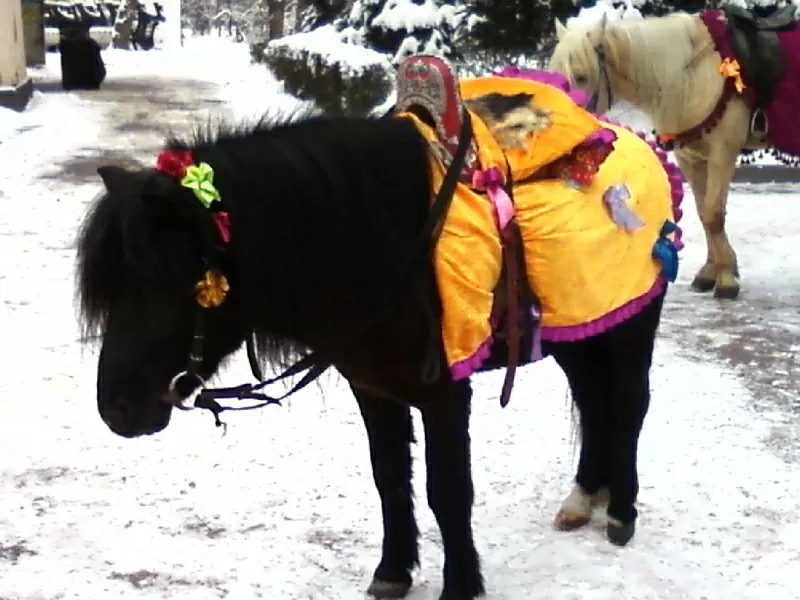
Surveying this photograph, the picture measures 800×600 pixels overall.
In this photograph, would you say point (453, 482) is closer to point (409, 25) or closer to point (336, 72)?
point (409, 25)

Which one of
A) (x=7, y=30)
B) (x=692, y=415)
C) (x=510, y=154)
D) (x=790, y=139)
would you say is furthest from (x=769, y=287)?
(x=7, y=30)

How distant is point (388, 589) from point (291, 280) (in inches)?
45.9

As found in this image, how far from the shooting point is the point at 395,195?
2.38 meters

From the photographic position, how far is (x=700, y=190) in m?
6.54

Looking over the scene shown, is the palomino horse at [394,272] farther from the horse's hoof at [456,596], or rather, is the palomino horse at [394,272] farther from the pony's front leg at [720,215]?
the pony's front leg at [720,215]

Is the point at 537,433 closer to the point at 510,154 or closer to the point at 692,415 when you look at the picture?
the point at 692,415

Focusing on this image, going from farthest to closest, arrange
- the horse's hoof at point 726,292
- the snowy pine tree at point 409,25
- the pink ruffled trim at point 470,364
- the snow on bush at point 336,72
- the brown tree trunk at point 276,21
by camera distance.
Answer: the brown tree trunk at point 276,21, the snow on bush at point 336,72, the snowy pine tree at point 409,25, the horse's hoof at point 726,292, the pink ruffled trim at point 470,364

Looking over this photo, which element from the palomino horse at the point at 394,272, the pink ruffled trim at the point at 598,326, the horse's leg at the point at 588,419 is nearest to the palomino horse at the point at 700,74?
the palomino horse at the point at 394,272

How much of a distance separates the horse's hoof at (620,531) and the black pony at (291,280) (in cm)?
63

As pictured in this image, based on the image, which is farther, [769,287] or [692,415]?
[769,287]

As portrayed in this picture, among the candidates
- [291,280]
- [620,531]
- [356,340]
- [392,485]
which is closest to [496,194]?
[356,340]

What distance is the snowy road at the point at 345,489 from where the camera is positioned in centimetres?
307

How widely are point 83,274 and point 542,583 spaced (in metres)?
1.69

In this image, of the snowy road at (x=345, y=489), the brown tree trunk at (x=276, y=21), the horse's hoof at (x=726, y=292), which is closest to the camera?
the snowy road at (x=345, y=489)
